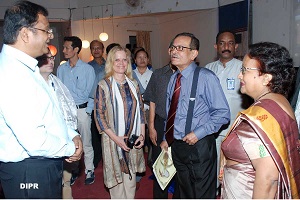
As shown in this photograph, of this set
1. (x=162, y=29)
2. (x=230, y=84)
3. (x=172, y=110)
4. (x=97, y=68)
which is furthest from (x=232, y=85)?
(x=162, y=29)

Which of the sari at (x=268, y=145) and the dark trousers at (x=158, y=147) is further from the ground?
the sari at (x=268, y=145)

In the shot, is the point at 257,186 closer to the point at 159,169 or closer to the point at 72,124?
the point at 159,169

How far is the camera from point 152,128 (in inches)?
104

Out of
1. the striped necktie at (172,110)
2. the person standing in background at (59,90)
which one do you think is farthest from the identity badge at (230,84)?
the person standing in background at (59,90)

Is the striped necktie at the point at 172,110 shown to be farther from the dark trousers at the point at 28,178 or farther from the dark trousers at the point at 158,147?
the dark trousers at the point at 28,178

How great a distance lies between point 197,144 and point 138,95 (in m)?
0.80

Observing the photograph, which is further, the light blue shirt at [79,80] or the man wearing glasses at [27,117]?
the light blue shirt at [79,80]

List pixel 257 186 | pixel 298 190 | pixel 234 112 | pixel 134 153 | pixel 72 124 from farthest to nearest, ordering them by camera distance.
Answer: pixel 234 112 → pixel 134 153 → pixel 72 124 → pixel 298 190 → pixel 257 186

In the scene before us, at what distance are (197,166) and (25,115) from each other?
134cm

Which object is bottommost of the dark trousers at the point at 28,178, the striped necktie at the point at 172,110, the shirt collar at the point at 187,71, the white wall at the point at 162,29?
the dark trousers at the point at 28,178

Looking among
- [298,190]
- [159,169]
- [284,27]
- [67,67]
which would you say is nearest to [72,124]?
[159,169]

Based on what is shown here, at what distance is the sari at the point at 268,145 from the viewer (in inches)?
48.0

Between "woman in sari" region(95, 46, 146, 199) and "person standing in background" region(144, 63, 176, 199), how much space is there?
164 mm

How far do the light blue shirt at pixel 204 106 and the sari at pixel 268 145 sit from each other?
0.64 metres
